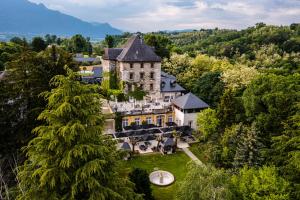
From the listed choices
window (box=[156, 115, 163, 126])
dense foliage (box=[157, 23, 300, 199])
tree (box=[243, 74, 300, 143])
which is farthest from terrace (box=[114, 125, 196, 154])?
tree (box=[243, 74, 300, 143])

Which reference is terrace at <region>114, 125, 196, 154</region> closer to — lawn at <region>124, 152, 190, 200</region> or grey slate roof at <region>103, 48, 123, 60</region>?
lawn at <region>124, 152, 190, 200</region>

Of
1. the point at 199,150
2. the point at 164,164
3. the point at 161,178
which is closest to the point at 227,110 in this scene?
the point at 199,150

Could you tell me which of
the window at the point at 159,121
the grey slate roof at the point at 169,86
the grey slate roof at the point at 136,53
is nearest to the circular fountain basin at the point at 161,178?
the window at the point at 159,121

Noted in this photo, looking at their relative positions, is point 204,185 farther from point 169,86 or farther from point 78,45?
point 78,45

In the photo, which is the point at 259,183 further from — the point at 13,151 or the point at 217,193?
the point at 13,151

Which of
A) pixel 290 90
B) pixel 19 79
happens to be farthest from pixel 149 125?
pixel 19 79

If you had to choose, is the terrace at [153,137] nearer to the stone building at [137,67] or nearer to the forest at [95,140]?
the forest at [95,140]

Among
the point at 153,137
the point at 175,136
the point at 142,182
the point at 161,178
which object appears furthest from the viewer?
the point at 153,137
